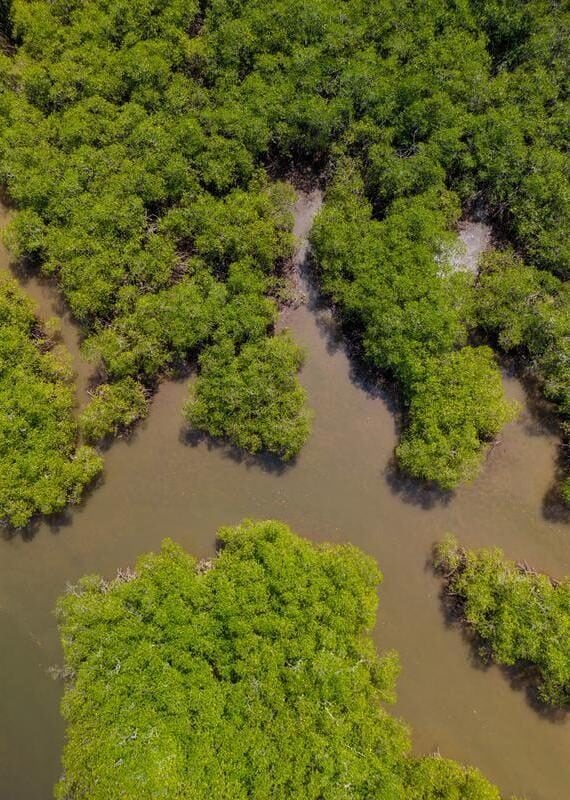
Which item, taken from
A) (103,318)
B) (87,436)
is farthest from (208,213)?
(87,436)

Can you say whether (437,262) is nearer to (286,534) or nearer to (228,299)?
(228,299)

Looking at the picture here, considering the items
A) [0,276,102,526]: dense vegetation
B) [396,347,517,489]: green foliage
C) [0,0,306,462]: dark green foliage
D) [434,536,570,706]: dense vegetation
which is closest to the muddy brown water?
[434,536,570,706]: dense vegetation

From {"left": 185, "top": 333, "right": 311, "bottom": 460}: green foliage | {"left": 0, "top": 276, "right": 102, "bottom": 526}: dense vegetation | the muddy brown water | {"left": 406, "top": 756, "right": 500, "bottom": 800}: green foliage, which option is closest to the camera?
{"left": 406, "top": 756, "right": 500, "bottom": 800}: green foliage

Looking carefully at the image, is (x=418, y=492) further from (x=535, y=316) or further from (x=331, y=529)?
(x=535, y=316)

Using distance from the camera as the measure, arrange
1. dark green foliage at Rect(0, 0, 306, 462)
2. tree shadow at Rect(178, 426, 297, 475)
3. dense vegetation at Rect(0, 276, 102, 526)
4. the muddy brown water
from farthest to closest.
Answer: tree shadow at Rect(178, 426, 297, 475)
dark green foliage at Rect(0, 0, 306, 462)
the muddy brown water
dense vegetation at Rect(0, 276, 102, 526)

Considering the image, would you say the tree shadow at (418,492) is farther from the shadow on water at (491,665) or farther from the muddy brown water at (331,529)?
the shadow on water at (491,665)

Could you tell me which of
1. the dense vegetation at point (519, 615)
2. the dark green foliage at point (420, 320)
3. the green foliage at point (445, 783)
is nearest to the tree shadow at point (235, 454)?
the dark green foliage at point (420, 320)

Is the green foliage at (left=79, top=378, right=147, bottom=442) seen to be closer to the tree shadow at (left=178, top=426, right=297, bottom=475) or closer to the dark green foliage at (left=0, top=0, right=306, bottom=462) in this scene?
the dark green foliage at (left=0, top=0, right=306, bottom=462)

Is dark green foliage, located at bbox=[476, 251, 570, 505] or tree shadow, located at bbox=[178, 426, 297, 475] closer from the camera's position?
dark green foliage, located at bbox=[476, 251, 570, 505]
